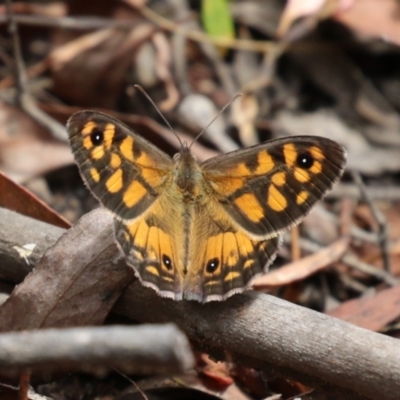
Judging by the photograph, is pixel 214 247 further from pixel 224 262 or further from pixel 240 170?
pixel 240 170

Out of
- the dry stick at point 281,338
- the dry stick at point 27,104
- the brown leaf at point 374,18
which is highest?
the brown leaf at point 374,18

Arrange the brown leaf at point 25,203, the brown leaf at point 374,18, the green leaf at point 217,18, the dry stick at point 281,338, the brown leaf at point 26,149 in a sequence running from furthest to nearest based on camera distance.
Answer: the green leaf at point 217,18 < the brown leaf at point 374,18 < the brown leaf at point 26,149 < the brown leaf at point 25,203 < the dry stick at point 281,338

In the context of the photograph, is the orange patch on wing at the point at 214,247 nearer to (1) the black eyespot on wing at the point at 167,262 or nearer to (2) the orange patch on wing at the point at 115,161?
(1) the black eyespot on wing at the point at 167,262

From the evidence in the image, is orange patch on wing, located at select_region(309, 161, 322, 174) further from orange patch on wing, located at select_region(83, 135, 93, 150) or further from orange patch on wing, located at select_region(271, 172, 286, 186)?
orange patch on wing, located at select_region(83, 135, 93, 150)

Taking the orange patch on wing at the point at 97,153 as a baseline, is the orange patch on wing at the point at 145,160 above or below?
above

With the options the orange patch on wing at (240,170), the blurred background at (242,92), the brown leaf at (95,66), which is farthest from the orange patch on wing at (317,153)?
the brown leaf at (95,66)

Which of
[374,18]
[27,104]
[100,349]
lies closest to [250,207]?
[100,349]

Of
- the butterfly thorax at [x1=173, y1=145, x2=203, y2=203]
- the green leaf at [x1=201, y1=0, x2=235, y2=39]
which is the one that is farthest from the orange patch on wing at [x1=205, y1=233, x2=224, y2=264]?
the green leaf at [x1=201, y1=0, x2=235, y2=39]
